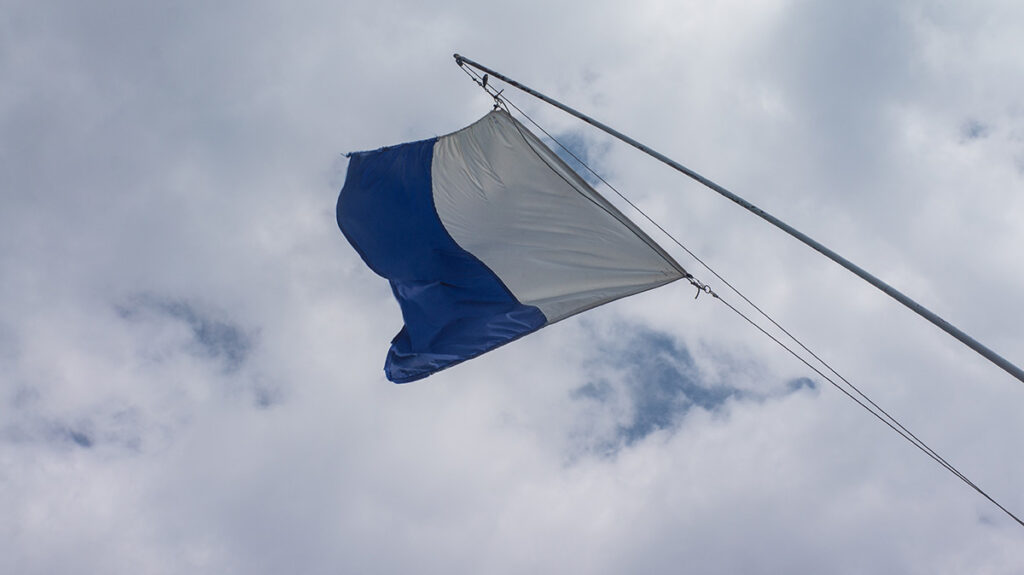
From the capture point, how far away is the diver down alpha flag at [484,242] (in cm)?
1499

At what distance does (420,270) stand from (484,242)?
1.81 metres

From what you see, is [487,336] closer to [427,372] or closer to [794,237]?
[427,372]

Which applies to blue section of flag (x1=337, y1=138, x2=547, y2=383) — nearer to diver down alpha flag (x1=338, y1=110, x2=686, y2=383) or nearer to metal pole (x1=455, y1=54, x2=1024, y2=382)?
diver down alpha flag (x1=338, y1=110, x2=686, y2=383)

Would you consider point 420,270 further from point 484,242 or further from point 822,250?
point 822,250

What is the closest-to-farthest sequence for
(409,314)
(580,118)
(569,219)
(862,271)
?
1. (862,271)
2. (580,118)
3. (569,219)
4. (409,314)

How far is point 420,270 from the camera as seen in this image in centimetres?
1720

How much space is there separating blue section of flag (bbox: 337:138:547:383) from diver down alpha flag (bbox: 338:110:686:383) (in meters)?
0.03

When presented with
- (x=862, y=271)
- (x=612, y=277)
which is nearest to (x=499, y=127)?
(x=612, y=277)

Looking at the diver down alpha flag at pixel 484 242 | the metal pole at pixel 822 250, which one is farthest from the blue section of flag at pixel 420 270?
the metal pole at pixel 822 250

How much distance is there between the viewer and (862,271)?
10.9m

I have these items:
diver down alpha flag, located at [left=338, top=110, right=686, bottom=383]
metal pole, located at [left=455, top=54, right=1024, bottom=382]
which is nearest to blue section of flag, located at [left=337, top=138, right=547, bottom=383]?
diver down alpha flag, located at [left=338, top=110, right=686, bottom=383]

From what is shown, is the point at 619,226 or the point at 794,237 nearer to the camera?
the point at 794,237

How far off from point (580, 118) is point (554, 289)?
354 cm

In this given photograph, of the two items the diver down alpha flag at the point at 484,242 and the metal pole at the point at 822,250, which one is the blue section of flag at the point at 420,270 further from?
the metal pole at the point at 822,250
